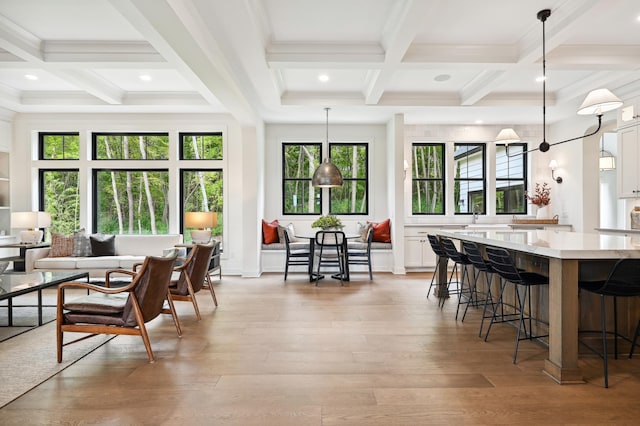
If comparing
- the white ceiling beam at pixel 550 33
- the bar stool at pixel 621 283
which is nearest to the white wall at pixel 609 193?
the white ceiling beam at pixel 550 33

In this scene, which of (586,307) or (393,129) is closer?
(586,307)

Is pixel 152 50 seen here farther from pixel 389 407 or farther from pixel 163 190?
pixel 389 407

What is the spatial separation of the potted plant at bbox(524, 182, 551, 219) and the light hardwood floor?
15.1ft

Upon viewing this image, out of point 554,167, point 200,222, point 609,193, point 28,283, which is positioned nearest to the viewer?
point 28,283

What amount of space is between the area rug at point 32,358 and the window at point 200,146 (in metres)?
4.06

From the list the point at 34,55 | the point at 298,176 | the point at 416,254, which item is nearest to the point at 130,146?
the point at 34,55

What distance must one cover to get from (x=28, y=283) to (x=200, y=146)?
3.97 meters

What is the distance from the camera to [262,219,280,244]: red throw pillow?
7160mm

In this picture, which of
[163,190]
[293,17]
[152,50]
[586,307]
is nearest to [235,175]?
[163,190]

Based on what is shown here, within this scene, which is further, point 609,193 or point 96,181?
point 609,193

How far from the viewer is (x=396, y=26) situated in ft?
12.0

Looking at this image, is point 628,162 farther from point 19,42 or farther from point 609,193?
point 19,42

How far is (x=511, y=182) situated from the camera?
25.9ft

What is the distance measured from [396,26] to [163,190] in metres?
5.24
